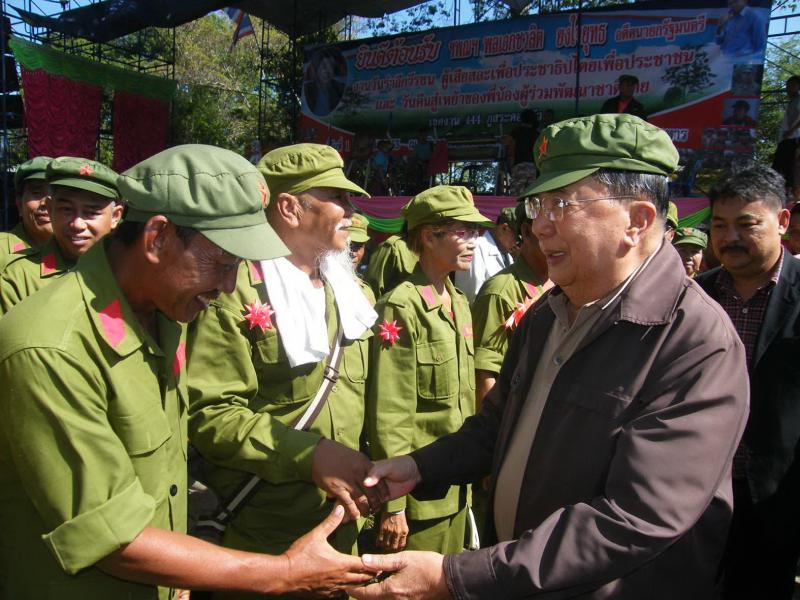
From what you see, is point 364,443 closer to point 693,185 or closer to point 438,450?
point 438,450

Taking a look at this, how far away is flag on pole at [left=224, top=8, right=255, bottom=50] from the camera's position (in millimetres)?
18469

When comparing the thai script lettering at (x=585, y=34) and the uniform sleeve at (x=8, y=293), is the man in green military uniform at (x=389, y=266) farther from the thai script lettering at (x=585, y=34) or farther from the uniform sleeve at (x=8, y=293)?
the thai script lettering at (x=585, y=34)

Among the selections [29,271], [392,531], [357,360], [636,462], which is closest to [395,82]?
[29,271]

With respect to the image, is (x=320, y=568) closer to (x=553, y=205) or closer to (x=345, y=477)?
(x=345, y=477)

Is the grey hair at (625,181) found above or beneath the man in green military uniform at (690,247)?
above

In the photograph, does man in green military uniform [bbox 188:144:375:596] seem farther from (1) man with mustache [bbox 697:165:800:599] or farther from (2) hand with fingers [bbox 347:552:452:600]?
(1) man with mustache [bbox 697:165:800:599]

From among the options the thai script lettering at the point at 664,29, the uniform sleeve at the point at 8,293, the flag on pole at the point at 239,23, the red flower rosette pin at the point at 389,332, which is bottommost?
the red flower rosette pin at the point at 389,332

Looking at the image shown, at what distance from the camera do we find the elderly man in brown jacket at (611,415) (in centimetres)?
159

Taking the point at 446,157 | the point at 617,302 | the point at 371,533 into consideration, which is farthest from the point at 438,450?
the point at 446,157

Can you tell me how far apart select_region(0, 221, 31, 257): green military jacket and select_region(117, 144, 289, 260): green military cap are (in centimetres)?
348

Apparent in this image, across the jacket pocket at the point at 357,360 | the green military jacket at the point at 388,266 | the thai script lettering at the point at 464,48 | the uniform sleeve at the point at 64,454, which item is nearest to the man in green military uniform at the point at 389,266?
the green military jacket at the point at 388,266

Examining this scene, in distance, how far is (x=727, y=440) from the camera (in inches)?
63.0

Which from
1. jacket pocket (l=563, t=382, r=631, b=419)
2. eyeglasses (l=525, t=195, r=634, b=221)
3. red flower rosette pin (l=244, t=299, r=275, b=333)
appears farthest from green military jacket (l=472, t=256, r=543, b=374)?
jacket pocket (l=563, t=382, r=631, b=419)

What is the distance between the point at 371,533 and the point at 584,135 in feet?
12.9
